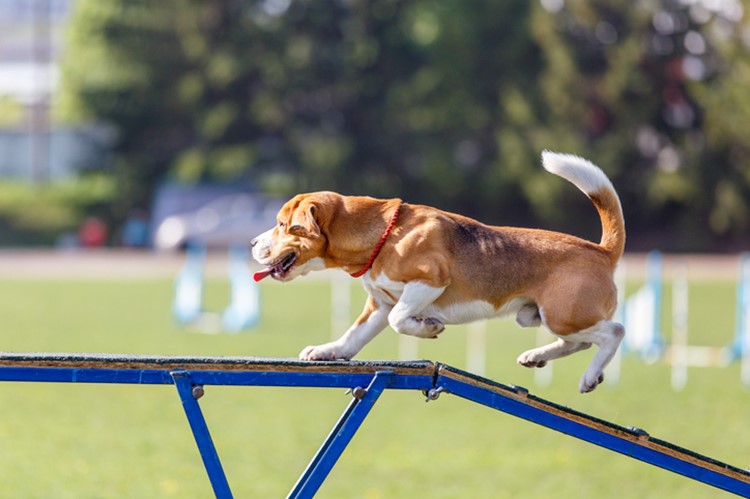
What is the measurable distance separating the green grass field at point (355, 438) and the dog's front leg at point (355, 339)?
18.0ft

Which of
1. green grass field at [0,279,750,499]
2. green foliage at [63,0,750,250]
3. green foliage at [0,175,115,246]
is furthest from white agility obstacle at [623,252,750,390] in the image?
green foliage at [0,175,115,246]

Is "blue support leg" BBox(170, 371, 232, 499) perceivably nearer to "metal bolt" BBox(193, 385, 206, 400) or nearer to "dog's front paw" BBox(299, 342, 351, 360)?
"metal bolt" BBox(193, 385, 206, 400)

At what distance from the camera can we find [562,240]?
603cm

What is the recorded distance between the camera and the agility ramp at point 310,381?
5836 millimetres

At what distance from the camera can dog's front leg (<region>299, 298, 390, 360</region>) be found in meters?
6.13

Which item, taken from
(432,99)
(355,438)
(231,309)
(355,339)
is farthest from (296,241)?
(432,99)

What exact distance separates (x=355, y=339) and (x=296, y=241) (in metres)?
0.59

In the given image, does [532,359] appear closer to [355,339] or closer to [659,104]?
[355,339]

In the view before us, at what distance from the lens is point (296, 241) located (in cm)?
593

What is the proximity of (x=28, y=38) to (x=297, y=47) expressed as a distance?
4556 cm

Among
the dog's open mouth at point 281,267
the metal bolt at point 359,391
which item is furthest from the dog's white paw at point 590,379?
the dog's open mouth at point 281,267

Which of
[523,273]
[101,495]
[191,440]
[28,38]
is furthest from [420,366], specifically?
[28,38]

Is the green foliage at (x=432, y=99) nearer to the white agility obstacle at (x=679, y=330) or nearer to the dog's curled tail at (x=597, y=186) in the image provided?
the white agility obstacle at (x=679, y=330)

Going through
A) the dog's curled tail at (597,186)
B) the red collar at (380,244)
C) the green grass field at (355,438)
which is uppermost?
the dog's curled tail at (597,186)
